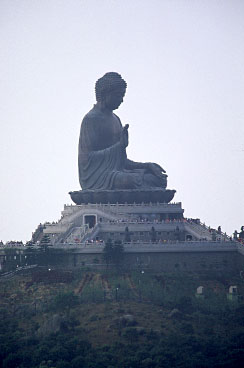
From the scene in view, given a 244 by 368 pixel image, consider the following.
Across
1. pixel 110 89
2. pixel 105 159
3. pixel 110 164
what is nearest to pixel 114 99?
pixel 110 89

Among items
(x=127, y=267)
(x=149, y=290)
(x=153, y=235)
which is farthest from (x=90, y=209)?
(x=149, y=290)

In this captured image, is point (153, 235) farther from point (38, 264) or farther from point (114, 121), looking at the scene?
point (114, 121)

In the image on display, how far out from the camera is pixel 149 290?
119 ft

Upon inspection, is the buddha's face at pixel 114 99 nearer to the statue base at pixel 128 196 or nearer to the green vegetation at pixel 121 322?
the statue base at pixel 128 196

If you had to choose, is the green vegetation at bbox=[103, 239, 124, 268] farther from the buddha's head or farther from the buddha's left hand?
the buddha's head

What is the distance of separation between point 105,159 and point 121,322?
24170 millimetres

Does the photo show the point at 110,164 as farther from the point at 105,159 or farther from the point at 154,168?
the point at 154,168

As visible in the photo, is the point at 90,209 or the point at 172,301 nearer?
the point at 172,301

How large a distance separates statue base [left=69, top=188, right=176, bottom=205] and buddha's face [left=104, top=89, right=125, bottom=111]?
7892 millimetres

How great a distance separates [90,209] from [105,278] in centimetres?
1124

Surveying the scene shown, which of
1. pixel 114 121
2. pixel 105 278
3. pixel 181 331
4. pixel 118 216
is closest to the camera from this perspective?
pixel 181 331

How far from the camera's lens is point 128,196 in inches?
2031

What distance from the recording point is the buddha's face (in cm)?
5609

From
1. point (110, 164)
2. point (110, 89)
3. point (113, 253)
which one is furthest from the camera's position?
point (110, 89)
